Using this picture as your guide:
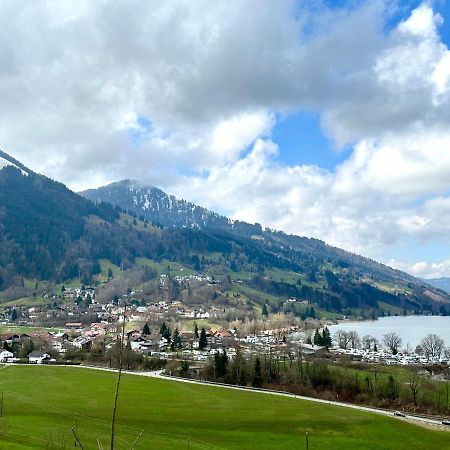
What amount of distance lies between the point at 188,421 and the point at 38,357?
58670mm

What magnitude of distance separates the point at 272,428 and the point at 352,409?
565 inches

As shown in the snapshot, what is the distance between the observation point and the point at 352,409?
6169cm

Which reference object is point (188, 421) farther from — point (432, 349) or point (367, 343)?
point (367, 343)

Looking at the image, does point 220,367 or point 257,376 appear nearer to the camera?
point 257,376

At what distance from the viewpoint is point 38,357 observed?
332 feet

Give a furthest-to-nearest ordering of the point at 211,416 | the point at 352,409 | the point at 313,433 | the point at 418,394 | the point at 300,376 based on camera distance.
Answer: the point at 300,376, the point at 418,394, the point at 352,409, the point at 211,416, the point at 313,433

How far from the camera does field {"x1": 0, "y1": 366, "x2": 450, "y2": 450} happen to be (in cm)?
4578

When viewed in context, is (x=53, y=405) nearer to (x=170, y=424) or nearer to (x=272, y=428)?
(x=170, y=424)

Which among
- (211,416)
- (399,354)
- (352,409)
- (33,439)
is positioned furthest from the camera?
(399,354)

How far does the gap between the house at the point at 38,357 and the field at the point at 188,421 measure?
2882cm

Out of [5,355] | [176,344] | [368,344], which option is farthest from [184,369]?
[368,344]

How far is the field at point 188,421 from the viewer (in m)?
45.8

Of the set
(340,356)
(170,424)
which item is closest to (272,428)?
(170,424)

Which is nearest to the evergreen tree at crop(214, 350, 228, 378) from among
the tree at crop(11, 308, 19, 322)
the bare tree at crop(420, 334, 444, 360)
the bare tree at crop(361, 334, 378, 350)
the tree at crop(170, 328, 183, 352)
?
the tree at crop(170, 328, 183, 352)
